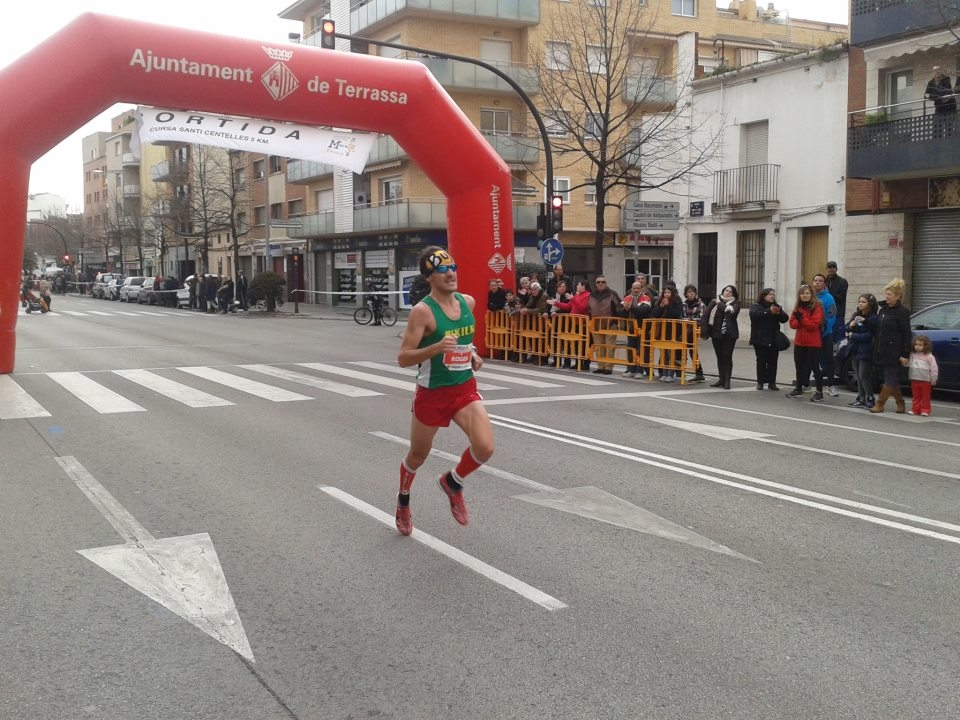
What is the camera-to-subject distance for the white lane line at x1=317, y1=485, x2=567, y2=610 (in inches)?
186

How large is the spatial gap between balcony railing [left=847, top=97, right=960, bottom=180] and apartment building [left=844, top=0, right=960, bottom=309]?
0.07 feet

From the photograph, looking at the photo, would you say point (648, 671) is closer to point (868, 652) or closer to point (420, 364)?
point (868, 652)

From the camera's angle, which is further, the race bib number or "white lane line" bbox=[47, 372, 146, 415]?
"white lane line" bbox=[47, 372, 146, 415]

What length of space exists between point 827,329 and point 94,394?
418 inches

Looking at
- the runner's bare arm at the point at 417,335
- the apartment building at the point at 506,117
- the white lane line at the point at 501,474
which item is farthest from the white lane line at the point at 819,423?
the apartment building at the point at 506,117

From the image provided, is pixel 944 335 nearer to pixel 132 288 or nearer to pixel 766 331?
pixel 766 331

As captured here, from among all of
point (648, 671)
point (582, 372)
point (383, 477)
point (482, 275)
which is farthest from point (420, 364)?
point (482, 275)

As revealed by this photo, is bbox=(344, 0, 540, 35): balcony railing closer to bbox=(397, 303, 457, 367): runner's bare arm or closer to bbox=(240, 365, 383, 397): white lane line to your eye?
bbox=(240, 365, 383, 397): white lane line

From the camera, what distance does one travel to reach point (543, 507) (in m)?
6.60

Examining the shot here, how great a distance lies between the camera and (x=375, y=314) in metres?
30.5

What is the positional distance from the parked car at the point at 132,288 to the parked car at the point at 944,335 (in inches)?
1812

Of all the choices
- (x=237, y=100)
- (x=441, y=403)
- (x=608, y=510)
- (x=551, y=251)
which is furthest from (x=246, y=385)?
(x=551, y=251)

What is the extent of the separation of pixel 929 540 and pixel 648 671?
115 inches

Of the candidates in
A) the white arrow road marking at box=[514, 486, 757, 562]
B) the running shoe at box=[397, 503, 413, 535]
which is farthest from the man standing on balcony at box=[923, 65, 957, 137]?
the running shoe at box=[397, 503, 413, 535]
